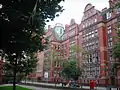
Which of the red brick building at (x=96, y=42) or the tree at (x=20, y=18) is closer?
the tree at (x=20, y=18)

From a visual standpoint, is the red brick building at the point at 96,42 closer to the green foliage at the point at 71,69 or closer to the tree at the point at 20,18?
the green foliage at the point at 71,69

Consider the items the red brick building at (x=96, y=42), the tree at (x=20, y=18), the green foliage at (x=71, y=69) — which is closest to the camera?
the tree at (x=20, y=18)

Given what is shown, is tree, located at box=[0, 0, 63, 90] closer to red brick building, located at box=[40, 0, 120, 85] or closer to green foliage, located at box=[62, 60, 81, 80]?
green foliage, located at box=[62, 60, 81, 80]

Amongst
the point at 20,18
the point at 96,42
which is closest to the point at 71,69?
the point at 96,42

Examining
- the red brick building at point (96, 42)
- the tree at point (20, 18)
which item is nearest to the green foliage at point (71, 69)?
the red brick building at point (96, 42)

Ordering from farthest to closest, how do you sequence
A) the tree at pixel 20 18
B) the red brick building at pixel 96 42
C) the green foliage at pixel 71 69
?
1. the red brick building at pixel 96 42
2. the green foliage at pixel 71 69
3. the tree at pixel 20 18

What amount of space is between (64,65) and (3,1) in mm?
41486

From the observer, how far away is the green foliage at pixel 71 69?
2112 inches

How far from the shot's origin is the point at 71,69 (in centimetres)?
5353

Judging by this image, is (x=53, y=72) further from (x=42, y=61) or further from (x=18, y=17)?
(x=18, y=17)

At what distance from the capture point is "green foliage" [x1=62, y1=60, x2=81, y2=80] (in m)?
53.7

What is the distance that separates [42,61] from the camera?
322 feet

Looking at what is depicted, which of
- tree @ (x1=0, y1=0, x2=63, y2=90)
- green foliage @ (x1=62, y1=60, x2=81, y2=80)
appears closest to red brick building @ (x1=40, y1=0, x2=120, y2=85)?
green foliage @ (x1=62, y1=60, x2=81, y2=80)

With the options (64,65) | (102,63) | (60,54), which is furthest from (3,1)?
(102,63)
